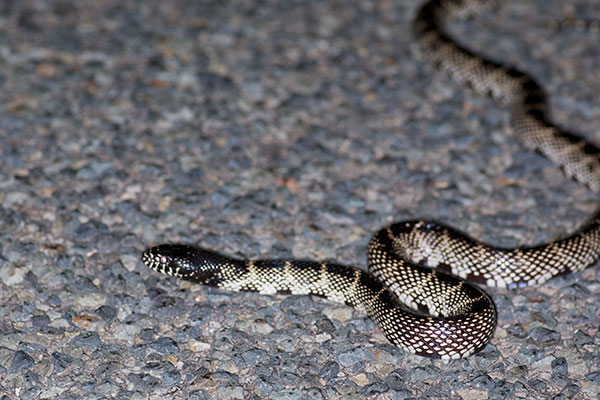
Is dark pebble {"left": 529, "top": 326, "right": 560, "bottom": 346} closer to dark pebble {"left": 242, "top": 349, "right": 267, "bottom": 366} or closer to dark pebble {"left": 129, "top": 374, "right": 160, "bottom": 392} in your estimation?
dark pebble {"left": 242, "top": 349, "right": 267, "bottom": 366}

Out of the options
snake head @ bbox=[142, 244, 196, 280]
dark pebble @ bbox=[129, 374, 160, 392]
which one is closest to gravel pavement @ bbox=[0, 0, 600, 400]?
dark pebble @ bbox=[129, 374, 160, 392]

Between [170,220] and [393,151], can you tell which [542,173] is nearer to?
[393,151]

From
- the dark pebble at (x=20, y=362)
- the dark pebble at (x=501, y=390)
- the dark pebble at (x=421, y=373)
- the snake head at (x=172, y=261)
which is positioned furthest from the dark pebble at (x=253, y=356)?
the dark pebble at (x=501, y=390)

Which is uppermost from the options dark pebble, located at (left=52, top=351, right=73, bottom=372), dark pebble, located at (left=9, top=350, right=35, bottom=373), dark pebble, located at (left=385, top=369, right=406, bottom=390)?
dark pebble, located at (left=385, top=369, right=406, bottom=390)

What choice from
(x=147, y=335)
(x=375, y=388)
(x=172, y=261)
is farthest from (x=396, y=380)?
(x=172, y=261)

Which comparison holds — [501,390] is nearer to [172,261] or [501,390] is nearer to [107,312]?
[172,261]

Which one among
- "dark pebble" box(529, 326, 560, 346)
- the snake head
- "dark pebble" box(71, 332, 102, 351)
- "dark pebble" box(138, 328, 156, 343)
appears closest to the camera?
"dark pebble" box(71, 332, 102, 351)
